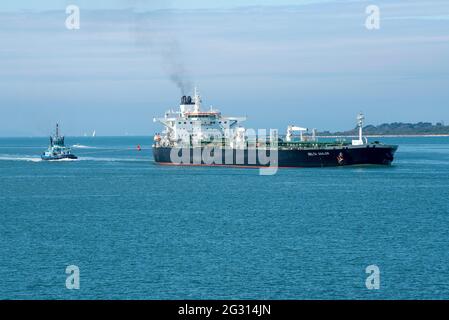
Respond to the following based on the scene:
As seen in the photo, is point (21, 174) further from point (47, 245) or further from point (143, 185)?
point (47, 245)

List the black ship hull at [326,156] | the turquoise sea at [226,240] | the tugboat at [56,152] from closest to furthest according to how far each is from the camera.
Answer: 1. the turquoise sea at [226,240]
2. the black ship hull at [326,156]
3. the tugboat at [56,152]

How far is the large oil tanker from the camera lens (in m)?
100

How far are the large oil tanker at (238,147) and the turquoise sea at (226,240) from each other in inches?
824

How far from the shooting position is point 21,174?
10162 centimetres

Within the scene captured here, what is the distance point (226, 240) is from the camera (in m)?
42.2

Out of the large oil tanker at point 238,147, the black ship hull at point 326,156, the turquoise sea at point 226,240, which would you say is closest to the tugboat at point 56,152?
the large oil tanker at point 238,147

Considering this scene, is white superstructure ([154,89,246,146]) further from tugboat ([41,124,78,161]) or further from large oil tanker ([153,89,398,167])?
tugboat ([41,124,78,161])

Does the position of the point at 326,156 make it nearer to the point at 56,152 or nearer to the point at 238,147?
the point at 238,147

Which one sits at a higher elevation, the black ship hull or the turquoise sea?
the black ship hull

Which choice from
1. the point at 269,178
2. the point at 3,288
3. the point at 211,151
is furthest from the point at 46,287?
the point at 211,151

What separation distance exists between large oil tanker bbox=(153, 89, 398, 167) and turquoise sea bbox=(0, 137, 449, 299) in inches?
824

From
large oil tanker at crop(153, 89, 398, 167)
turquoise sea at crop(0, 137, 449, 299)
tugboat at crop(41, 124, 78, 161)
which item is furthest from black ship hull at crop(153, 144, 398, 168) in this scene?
tugboat at crop(41, 124, 78, 161)

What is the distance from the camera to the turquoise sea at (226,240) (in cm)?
3138

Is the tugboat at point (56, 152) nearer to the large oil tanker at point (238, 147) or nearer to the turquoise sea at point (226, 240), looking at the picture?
the large oil tanker at point (238, 147)
